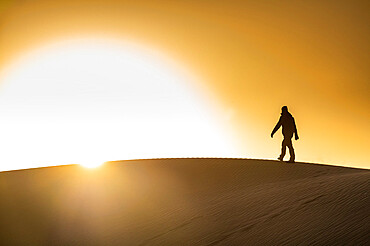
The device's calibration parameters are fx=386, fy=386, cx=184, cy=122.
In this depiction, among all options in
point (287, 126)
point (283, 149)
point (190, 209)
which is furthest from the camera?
point (283, 149)

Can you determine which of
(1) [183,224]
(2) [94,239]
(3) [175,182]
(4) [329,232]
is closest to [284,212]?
(4) [329,232]

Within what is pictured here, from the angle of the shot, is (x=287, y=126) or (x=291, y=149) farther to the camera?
(x=291, y=149)

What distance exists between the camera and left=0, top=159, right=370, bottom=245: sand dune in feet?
19.6

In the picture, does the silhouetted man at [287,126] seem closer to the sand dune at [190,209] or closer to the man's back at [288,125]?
the man's back at [288,125]

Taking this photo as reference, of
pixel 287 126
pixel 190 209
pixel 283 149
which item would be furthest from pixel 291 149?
pixel 190 209

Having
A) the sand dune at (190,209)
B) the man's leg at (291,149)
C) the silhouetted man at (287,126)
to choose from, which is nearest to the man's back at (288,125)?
the silhouetted man at (287,126)

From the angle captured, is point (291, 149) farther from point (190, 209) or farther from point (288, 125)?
point (190, 209)

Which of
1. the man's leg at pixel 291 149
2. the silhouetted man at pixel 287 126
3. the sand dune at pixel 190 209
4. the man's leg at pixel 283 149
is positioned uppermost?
the silhouetted man at pixel 287 126

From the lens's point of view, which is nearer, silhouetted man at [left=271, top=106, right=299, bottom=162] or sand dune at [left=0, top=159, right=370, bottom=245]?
sand dune at [left=0, top=159, right=370, bottom=245]

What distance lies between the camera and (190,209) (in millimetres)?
7914

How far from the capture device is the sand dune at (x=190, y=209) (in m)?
5.99

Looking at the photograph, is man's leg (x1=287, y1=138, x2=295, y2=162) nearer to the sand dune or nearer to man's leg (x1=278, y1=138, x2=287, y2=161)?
man's leg (x1=278, y1=138, x2=287, y2=161)

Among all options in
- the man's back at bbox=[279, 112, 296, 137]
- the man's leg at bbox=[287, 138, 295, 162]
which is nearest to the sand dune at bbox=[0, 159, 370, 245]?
the man's leg at bbox=[287, 138, 295, 162]

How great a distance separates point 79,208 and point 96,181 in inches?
124
